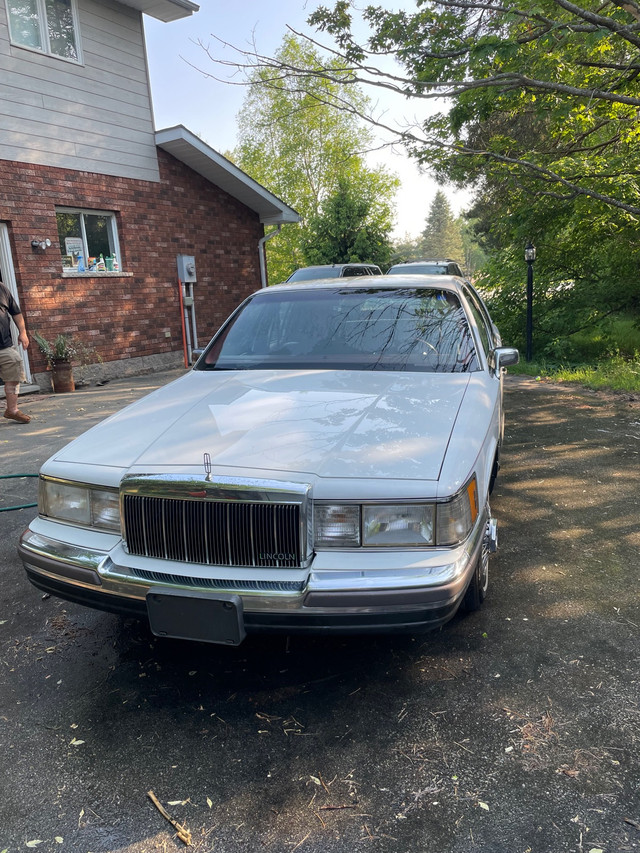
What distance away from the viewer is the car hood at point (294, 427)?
2299 millimetres

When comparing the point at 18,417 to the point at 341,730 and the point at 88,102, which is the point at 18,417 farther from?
the point at 341,730

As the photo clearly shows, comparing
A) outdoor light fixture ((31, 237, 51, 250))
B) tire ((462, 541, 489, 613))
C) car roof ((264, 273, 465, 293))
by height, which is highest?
outdoor light fixture ((31, 237, 51, 250))

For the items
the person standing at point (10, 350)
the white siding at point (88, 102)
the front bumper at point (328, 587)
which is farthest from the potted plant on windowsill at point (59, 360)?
the front bumper at point (328, 587)

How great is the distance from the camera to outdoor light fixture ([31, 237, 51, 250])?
9539 mm

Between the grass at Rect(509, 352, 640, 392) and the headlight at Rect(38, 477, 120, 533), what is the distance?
837cm

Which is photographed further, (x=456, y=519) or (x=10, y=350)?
(x=10, y=350)

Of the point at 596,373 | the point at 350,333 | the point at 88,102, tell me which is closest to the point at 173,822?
the point at 350,333

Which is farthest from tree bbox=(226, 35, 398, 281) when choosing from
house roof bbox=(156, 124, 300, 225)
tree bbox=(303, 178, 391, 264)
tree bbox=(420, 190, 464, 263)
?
tree bbox=(420, 190, 464, 263)

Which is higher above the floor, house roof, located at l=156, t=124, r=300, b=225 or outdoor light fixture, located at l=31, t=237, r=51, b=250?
house roof, located at l=156, t=124, r=300, b=225

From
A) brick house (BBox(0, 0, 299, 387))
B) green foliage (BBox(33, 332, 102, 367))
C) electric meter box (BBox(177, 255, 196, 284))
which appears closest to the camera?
brick house (BBox(0, 0, 299, 387))

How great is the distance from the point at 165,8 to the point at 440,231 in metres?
106

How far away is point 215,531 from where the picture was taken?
88.2 inches

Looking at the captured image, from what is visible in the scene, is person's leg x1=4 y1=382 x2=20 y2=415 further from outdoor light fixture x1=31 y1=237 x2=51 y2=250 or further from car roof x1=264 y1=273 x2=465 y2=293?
car roof x1=264 y1=273 x2=465 y2=293

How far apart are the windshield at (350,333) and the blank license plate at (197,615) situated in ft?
5.37
